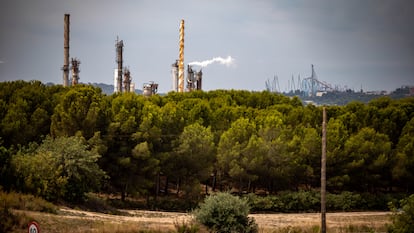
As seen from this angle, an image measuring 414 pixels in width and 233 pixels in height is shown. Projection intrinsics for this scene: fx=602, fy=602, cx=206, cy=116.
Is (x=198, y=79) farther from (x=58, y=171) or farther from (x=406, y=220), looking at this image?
(x=406, y=220)

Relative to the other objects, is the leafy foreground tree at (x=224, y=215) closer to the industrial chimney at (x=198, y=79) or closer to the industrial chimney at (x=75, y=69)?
the industrial chimney at (x=75, y=69)

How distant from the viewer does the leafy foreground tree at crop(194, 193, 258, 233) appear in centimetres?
2791

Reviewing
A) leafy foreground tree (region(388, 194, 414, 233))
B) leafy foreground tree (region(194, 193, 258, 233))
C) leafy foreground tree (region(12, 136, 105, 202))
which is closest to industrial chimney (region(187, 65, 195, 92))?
leafy foreground tree (region(12, 136, 105, 202))

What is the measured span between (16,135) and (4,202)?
20329 millimetres

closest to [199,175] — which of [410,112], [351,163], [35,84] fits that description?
[351,163]

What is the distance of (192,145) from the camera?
52500 millimetres

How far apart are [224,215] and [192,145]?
2449cm

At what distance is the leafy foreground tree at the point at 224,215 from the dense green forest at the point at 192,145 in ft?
37.1

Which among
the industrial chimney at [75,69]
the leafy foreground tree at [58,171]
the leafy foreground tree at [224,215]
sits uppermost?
the industrial chimney at [75,69]

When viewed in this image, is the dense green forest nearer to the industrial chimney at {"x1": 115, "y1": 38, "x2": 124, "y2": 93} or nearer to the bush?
the bush

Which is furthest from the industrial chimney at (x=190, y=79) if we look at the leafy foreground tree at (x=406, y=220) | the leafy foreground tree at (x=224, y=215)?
the leafy foreground tree at (x=406, y=220)

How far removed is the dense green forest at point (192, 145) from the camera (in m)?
46.6

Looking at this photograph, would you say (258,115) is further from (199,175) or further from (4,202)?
(4,202)

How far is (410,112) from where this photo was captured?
72.4 metres
